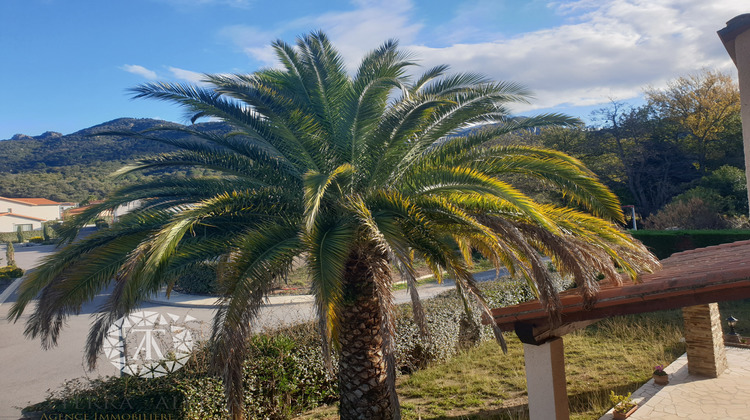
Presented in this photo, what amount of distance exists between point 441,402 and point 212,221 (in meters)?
5.64

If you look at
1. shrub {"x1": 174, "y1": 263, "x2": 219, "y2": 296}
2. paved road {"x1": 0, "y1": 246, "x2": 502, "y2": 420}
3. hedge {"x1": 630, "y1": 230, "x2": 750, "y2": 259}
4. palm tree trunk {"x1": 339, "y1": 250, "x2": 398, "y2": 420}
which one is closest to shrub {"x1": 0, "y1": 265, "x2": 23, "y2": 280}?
paved road {"x1": 0, "y1": 246, "x2": 502, "y2": 420}

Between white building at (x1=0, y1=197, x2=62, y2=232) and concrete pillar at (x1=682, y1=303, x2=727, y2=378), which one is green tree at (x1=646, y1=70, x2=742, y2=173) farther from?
white building at (x1=0, y1=197, x2=62, y2=232)

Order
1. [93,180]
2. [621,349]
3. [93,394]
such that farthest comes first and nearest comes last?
[93,180], [621,349], [93,394]

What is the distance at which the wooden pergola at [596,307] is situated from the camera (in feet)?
14.1

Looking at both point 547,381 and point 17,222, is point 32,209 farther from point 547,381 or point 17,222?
point 547,381

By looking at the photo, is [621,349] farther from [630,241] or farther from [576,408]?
[630,241]

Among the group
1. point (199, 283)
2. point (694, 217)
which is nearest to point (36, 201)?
point (199, 283)

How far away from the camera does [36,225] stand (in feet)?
214

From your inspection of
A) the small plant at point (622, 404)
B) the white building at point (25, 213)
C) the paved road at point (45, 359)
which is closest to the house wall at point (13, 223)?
the white building at point (25, 213)

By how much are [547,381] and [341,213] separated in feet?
10.9

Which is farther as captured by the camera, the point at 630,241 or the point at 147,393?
the point at 147,393

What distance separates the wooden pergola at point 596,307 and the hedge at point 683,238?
555 inches

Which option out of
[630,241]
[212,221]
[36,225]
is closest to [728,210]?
[630,241]

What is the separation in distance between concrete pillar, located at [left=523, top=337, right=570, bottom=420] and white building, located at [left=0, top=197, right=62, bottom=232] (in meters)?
73.6
